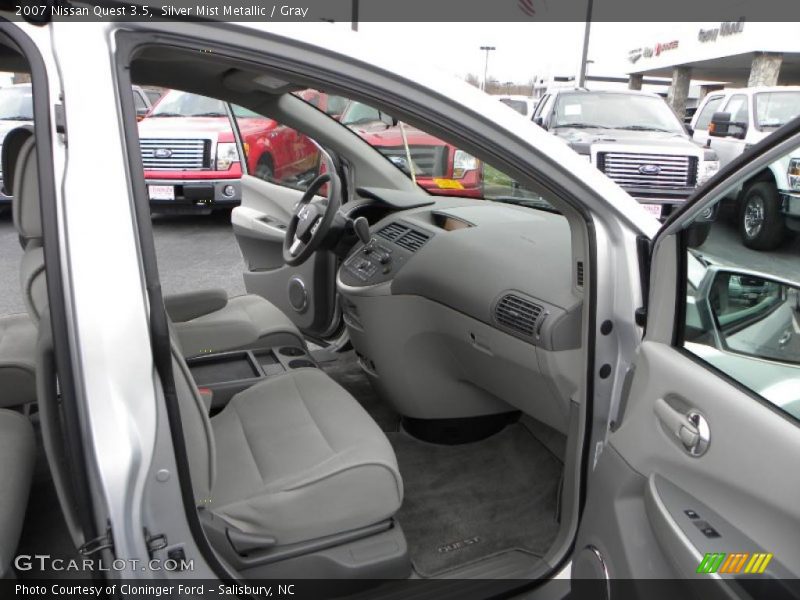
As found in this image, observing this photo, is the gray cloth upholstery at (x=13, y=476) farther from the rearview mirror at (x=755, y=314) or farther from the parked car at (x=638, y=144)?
the parked car at (x=638, y=144)

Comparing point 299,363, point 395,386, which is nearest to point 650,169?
point 395,386

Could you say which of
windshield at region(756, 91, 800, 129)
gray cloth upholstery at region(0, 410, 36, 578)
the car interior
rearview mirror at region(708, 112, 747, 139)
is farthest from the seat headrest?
windshield at region(756, 91, 800, 129)

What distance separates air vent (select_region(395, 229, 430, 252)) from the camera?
2459 millimetres

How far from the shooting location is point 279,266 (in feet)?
11.4

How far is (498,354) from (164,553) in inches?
47.7

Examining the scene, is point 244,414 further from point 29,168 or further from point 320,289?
point 320,289

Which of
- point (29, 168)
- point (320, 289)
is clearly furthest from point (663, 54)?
point (29, 168)

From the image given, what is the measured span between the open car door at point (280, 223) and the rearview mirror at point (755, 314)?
2.04m

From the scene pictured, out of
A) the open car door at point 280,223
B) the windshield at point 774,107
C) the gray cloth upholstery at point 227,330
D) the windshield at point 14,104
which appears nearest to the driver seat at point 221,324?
the gray cloth upholstery at point 227,330

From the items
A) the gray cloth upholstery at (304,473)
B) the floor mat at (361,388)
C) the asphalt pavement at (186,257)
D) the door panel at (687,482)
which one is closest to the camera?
the door panel at (687,482)

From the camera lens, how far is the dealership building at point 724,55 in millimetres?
15562

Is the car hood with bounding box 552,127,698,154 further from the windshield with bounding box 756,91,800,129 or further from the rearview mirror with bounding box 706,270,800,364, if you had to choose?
the rearview mirror with bounding box 706,270,800,364

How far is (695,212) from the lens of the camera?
1.27m

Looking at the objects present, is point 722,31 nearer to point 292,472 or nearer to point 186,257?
point 186,257
